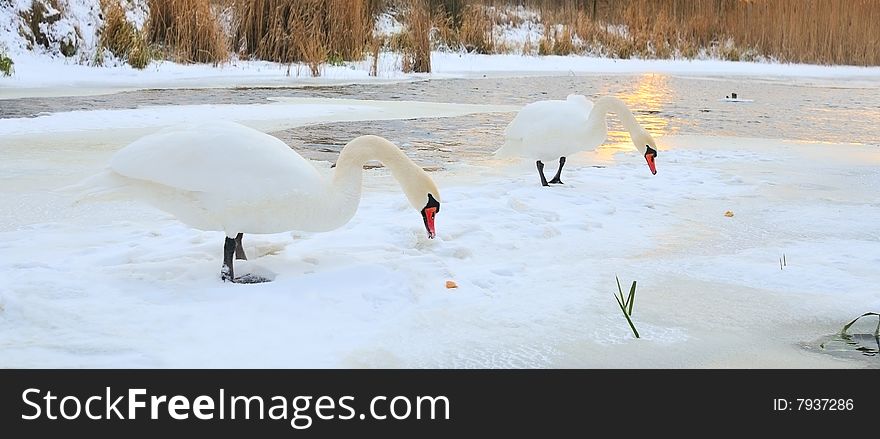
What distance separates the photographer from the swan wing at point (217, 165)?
320 cm

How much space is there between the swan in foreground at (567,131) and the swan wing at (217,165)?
8.14ft

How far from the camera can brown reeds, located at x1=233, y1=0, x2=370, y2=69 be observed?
48.1 ft

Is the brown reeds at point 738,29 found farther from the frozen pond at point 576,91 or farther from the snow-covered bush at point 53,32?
the snow-covered bush at point 53,32

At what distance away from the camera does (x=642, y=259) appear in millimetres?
3867

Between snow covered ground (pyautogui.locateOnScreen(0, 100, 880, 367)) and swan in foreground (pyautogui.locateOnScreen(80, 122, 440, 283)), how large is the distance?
0.74 ft

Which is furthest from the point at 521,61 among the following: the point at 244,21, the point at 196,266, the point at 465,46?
the point at 196,266

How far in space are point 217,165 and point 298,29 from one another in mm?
11728

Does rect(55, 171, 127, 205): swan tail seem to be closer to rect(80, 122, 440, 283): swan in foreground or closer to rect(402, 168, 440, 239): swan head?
rect(80, 122, 440, 283): swan in foreground

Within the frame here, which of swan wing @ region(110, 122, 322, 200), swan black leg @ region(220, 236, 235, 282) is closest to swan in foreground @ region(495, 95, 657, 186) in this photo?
swan wing @ region(110, 122, 322, 200)

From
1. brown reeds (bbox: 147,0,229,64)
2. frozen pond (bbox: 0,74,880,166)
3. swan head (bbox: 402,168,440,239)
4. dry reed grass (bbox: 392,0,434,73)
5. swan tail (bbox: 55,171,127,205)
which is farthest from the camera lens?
dry reed grass (bbox: 392,0,434,73)

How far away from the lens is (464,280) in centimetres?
346

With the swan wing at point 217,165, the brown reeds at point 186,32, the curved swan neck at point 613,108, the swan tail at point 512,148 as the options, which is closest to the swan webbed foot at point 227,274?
the swan wing at point 217,165

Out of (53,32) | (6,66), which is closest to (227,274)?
(6,66)

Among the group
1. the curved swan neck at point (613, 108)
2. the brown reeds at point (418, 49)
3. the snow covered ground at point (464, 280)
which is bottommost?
the snow covered ground at point (464, 280)
